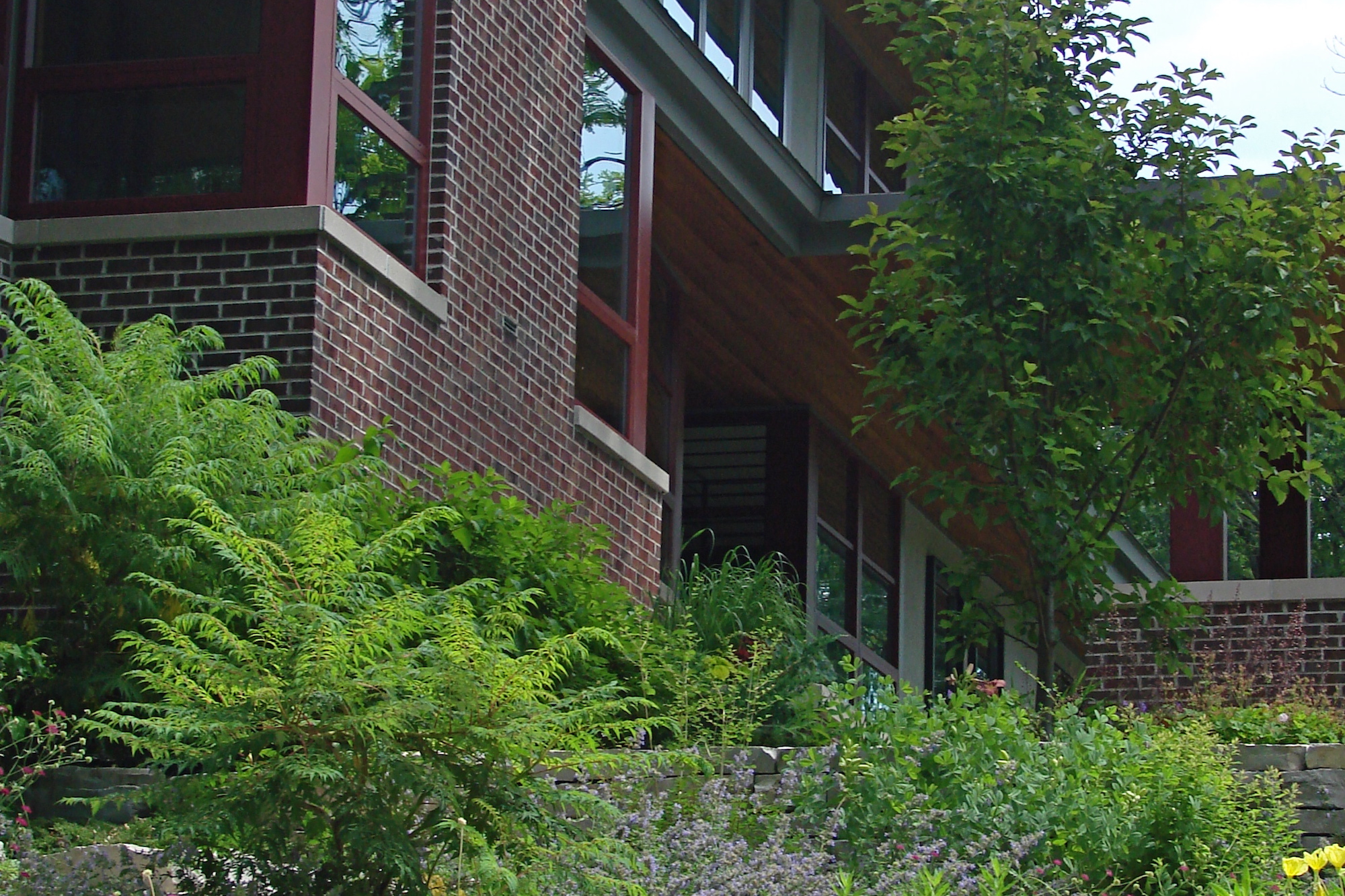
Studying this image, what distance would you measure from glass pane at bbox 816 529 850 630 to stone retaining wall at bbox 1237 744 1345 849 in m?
10.1

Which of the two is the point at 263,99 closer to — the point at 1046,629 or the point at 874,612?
the point at 1046,629

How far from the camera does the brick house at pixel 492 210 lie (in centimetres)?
834

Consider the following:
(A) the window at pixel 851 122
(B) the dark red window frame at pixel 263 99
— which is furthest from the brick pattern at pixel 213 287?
(A) the window at pixel 851 122

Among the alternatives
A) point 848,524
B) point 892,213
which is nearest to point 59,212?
point 892,213

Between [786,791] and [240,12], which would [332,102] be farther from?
[786,791]

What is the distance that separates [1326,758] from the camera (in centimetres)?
744

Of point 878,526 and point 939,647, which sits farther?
point 939,647

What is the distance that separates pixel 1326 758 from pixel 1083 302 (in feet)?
8.99

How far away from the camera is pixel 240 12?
28.2ft

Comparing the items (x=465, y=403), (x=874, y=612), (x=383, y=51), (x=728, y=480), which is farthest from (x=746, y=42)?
(x=874, y=612)

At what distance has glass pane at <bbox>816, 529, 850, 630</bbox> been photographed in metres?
17.7

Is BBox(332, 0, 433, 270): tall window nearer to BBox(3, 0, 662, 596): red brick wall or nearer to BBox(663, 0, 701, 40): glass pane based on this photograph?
BBox(3, 0, 662, 596): red brick wall

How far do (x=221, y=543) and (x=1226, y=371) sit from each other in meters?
5.58

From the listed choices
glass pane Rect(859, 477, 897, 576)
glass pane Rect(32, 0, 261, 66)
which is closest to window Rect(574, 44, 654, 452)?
glass pane Rect(32, 0, 261, 66)
